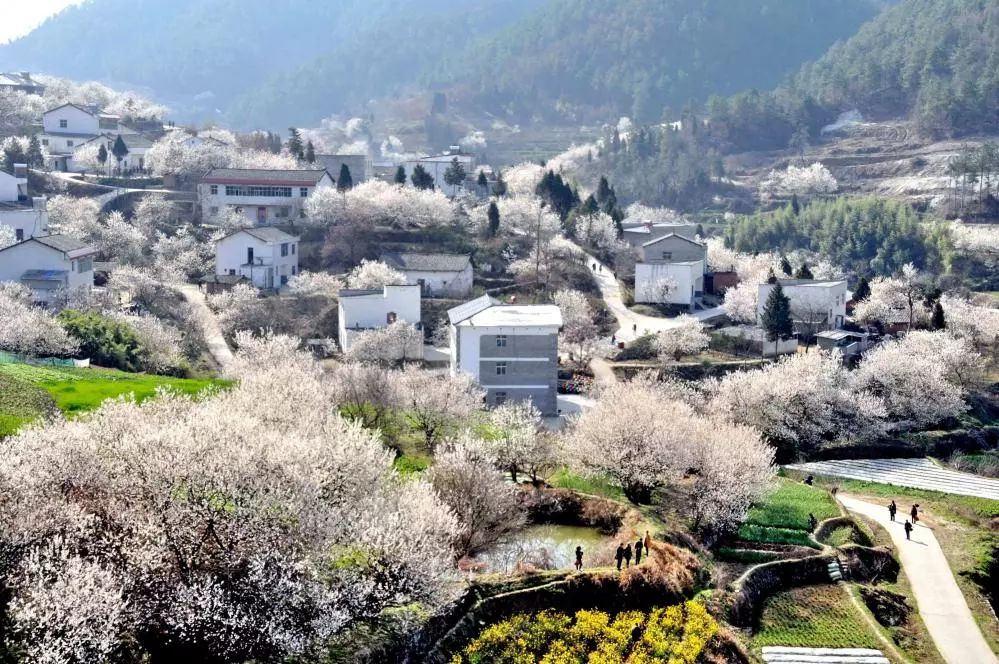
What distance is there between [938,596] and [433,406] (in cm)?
1336

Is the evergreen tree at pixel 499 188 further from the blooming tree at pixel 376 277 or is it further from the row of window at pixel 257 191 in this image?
the blooming tree at pixel 376 277

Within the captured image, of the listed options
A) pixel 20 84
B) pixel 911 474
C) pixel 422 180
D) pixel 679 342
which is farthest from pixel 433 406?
pixel 20 84

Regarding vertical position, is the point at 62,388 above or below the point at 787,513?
above

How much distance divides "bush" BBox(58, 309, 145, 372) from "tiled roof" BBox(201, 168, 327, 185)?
21.7 m

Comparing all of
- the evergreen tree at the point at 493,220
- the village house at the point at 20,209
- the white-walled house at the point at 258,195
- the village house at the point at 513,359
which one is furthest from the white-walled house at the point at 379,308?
the village house at the point at 20,209

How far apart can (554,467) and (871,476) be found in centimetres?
1236

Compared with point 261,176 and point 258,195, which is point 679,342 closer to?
point 258,195

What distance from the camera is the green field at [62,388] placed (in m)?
25.5

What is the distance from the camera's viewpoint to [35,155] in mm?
65312

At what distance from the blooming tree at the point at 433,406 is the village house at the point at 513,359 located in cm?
637

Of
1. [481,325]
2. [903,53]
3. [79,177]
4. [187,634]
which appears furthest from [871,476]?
[903,53]

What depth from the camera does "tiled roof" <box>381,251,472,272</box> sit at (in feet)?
177

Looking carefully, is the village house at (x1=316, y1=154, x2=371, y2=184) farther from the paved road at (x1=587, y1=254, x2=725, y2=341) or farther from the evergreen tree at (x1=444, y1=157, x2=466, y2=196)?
the paved road at (x1=587, y1=254, x2=725, y2=341)

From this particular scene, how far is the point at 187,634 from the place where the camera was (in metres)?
17.1
